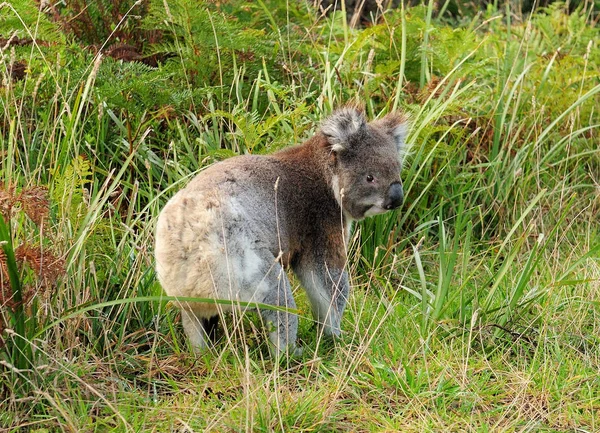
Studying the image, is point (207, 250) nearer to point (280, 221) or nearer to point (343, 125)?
point (280, 221)

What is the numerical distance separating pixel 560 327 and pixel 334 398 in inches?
63.4

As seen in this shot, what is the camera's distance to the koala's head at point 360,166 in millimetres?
4715

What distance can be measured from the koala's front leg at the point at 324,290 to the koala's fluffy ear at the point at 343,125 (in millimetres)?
661

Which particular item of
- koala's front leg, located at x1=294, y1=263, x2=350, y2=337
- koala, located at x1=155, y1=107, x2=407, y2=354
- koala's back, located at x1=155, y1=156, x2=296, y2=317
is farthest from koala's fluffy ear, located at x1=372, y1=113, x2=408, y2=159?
koala's back, located at x1=155, y1=156, x2=296, y2=317

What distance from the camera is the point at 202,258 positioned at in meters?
4.00

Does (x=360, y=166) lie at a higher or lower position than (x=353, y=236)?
higher

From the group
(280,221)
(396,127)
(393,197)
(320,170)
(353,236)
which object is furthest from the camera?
(353,236)

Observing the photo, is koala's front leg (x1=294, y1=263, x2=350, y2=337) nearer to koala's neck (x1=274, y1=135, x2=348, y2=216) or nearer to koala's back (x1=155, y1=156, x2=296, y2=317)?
koala's neck (x1=274, y1=135, x2=348, y2=216)

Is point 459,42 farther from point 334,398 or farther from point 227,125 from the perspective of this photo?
point 334,398

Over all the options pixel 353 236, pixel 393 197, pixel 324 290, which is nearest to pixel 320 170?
pixel 393 197

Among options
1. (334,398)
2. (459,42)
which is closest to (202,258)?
(334,398)

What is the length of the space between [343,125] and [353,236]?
1061 millimetres

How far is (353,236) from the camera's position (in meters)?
5.59

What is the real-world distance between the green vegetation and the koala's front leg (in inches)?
5.0
